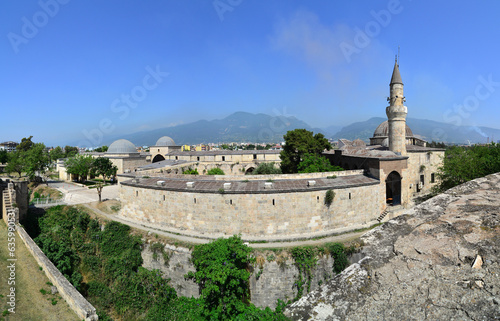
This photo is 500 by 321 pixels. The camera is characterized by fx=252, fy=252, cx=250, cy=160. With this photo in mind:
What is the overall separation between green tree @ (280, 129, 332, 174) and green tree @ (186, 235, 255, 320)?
83.7 feet

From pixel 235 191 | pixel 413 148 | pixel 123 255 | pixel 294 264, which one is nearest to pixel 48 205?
pixel 123 255

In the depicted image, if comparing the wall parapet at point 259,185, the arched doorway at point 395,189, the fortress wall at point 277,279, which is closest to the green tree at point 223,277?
the fortress wall at point 277,279

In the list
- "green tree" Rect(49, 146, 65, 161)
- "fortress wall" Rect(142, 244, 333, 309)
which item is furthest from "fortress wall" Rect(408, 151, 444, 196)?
"green tree" Rect(49, 146, 65, 161)

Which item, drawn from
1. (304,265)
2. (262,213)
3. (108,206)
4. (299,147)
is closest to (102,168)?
(108,206)

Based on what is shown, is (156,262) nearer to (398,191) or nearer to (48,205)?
(48,205)

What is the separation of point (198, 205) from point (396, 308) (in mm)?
19668

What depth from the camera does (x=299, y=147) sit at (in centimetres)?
3847

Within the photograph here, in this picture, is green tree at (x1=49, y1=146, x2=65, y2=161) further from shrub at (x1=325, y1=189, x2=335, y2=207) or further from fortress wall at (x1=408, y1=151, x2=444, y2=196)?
fortress wall at (x1=408, y1=151, x2=444, y2=196)

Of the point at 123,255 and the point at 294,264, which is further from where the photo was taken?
the point at 123,255

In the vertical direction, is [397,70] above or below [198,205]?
above

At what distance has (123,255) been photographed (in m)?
20.4

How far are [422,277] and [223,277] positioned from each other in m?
12.9

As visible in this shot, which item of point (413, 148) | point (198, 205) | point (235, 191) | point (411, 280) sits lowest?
point (198, 205)

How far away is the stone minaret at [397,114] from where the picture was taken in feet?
95.9
